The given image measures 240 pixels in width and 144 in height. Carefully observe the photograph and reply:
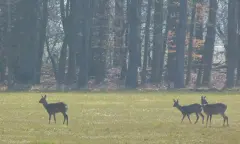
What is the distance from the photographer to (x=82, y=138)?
23.5m

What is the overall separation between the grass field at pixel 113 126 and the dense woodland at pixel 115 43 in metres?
24.2

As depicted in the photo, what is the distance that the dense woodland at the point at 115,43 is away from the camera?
2499 inches

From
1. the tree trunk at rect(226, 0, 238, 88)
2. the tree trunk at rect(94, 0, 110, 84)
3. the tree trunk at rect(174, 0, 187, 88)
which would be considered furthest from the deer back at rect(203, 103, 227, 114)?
the tree trunk at rect(94, 0, 110, 84)

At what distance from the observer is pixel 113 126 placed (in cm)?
2762

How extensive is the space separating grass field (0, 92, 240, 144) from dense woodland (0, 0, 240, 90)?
79.4ft

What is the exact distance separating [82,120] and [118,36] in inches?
1642

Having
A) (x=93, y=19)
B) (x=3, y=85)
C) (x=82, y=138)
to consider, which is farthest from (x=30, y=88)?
(x=82, y=138)

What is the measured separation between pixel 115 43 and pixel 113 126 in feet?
142

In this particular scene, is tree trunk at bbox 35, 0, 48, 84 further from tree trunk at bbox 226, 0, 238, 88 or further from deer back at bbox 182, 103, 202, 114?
deer back at bbox 182, 103, 202, 114

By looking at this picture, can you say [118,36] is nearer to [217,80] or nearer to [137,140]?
[217,80]

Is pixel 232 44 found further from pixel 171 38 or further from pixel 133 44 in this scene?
pixel 171 38

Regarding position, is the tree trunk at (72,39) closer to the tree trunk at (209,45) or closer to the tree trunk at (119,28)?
the tree trunk at (119,28)

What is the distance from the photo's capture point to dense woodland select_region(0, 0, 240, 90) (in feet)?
208

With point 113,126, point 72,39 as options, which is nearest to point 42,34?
point 72,39
